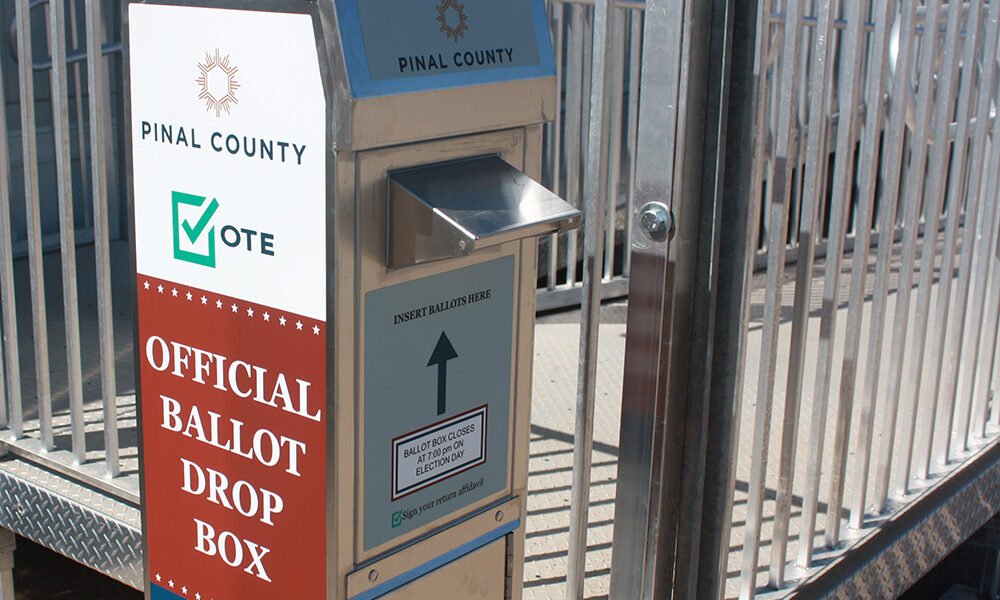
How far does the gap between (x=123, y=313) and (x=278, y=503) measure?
2.66 metres

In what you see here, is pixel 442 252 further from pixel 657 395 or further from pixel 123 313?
pixel 123 313

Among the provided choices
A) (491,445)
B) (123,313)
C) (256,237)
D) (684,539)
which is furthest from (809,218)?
(123,313)

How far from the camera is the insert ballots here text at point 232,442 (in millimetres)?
1551

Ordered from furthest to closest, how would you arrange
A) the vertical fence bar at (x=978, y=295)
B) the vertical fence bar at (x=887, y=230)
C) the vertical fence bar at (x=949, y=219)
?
the vertical fence bar at (x=978, y=295) → the vertical fence bar at (x=949, y=219) → the vertical fence bar at (x=887, y=230)

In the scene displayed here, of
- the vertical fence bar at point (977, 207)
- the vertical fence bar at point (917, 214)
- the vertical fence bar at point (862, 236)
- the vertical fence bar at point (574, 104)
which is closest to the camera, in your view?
the vertical fence bar at point (862, 236)

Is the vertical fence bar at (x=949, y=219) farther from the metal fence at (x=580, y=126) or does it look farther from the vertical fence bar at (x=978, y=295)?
the metal fence at (x=580, y=126)

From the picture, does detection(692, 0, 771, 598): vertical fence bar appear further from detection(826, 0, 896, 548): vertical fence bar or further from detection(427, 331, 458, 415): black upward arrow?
detection(427, 331, 458, 415): black upward arrow

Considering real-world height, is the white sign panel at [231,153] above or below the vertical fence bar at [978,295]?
above

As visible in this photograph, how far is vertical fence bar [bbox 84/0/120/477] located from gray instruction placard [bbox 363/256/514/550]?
987 mm

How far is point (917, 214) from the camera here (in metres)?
2.50

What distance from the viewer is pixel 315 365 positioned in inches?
59.4

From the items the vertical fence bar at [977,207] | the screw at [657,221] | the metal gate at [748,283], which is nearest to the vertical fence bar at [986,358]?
the vertical fence bar at [977,207]

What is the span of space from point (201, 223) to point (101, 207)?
82cm

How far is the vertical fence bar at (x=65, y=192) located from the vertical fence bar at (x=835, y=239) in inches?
58.5
